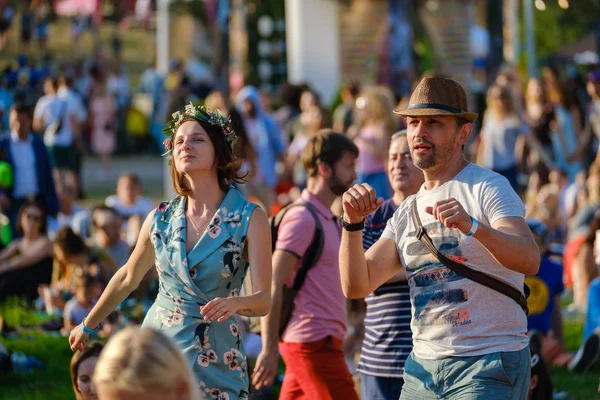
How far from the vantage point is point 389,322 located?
20.3 feet

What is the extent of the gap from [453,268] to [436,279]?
0.39 ft

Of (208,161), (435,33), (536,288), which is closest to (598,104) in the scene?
(536,288)

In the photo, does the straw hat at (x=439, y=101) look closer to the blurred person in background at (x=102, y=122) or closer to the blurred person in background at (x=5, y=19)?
the blurred person in background at (x=102, y=122)

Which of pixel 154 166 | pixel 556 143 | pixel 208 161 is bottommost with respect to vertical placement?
pixel 154 166

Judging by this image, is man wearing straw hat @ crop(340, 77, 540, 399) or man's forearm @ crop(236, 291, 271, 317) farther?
man's forearm @ crop(236, 291, 271, 317)

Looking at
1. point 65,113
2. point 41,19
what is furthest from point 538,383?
point 41,19

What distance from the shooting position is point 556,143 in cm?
1644

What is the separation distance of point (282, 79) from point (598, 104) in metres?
19.5

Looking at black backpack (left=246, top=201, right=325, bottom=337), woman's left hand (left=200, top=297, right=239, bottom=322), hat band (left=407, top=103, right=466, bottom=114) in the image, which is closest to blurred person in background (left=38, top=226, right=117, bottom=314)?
black backpack (left=246, top=201, right=325, bottom=337)

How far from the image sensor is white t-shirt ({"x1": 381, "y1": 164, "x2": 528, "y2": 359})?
4.79 metres

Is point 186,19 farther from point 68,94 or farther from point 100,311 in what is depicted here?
point 100,311

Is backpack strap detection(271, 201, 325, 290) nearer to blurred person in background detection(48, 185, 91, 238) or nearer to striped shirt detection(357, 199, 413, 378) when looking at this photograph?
striped shirt detection(357, 199, 413, 378)

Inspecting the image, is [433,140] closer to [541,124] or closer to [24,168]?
[24,168]

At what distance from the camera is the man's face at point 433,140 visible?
4.93 meters
